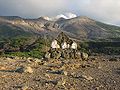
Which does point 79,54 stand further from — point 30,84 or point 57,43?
point 30,84

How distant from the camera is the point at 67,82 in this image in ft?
127

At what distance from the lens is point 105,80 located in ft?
139

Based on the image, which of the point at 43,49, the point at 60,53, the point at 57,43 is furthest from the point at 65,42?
the point at 60,53

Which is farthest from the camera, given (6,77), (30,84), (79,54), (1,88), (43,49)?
(43,49)

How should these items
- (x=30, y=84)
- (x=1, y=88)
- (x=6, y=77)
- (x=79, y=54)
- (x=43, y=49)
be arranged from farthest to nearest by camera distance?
(x=43, y=49) < (x=79, y=54) < (x=6, y=77) < (x=30, y=84) < (x=1, y=88)

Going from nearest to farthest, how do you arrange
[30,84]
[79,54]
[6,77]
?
[30,84] < [6,77] < [79,54]

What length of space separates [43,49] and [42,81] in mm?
81060

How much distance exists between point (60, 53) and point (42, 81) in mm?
65221

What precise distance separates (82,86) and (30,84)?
6.11 meters

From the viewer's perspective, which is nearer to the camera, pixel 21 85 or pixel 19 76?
pixel 21 85

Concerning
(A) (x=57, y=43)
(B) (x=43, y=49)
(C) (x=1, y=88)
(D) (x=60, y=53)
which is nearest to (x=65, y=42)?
(A) (x=57, y=43)

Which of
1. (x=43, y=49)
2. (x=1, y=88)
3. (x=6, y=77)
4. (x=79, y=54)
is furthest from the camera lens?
(x=43, y=49)

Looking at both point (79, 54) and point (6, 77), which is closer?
point (6, 77)

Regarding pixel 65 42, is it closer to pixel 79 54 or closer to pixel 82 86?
pixel 79 54
